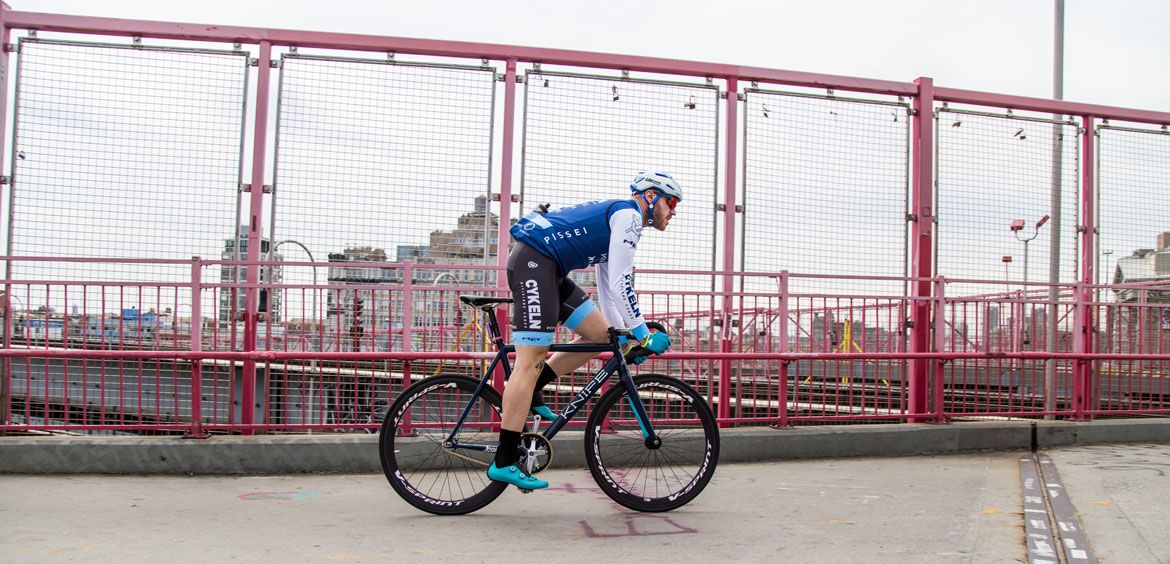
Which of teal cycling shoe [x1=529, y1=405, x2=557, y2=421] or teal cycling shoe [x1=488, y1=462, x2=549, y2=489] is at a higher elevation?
teal cycling shoe [x1=529, y1=405, x2=557, y2=421]

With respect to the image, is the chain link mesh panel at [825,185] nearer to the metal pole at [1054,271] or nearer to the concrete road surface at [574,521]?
the metal pole at [1054,271]

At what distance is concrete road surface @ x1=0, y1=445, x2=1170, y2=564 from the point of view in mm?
3904

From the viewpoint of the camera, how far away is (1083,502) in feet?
16.2

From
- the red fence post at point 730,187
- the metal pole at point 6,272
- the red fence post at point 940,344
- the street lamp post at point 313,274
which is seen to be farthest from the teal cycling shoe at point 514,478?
the red fence post at point 940,344

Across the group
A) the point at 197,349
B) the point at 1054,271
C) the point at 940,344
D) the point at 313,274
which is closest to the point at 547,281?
the point at 313,274

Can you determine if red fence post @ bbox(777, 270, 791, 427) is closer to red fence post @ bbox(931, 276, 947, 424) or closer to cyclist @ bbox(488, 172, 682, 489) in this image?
red fence post @ bbox(931, 276, 947, 424)

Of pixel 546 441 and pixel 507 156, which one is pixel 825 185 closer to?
pixel 507 156

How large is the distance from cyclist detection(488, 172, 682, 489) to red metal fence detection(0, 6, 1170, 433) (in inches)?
61.3

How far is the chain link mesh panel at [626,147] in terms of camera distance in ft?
24.2

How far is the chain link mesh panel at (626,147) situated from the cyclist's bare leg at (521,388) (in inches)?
106

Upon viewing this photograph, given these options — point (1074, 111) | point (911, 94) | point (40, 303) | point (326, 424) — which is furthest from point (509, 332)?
point (1074, 111)

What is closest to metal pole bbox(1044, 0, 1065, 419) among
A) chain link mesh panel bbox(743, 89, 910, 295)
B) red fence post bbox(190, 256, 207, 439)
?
chain link mesh panel bbox(743, 89, 910, 295)

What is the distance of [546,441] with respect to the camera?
4703mm

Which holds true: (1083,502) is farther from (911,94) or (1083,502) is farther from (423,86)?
(423,86)
